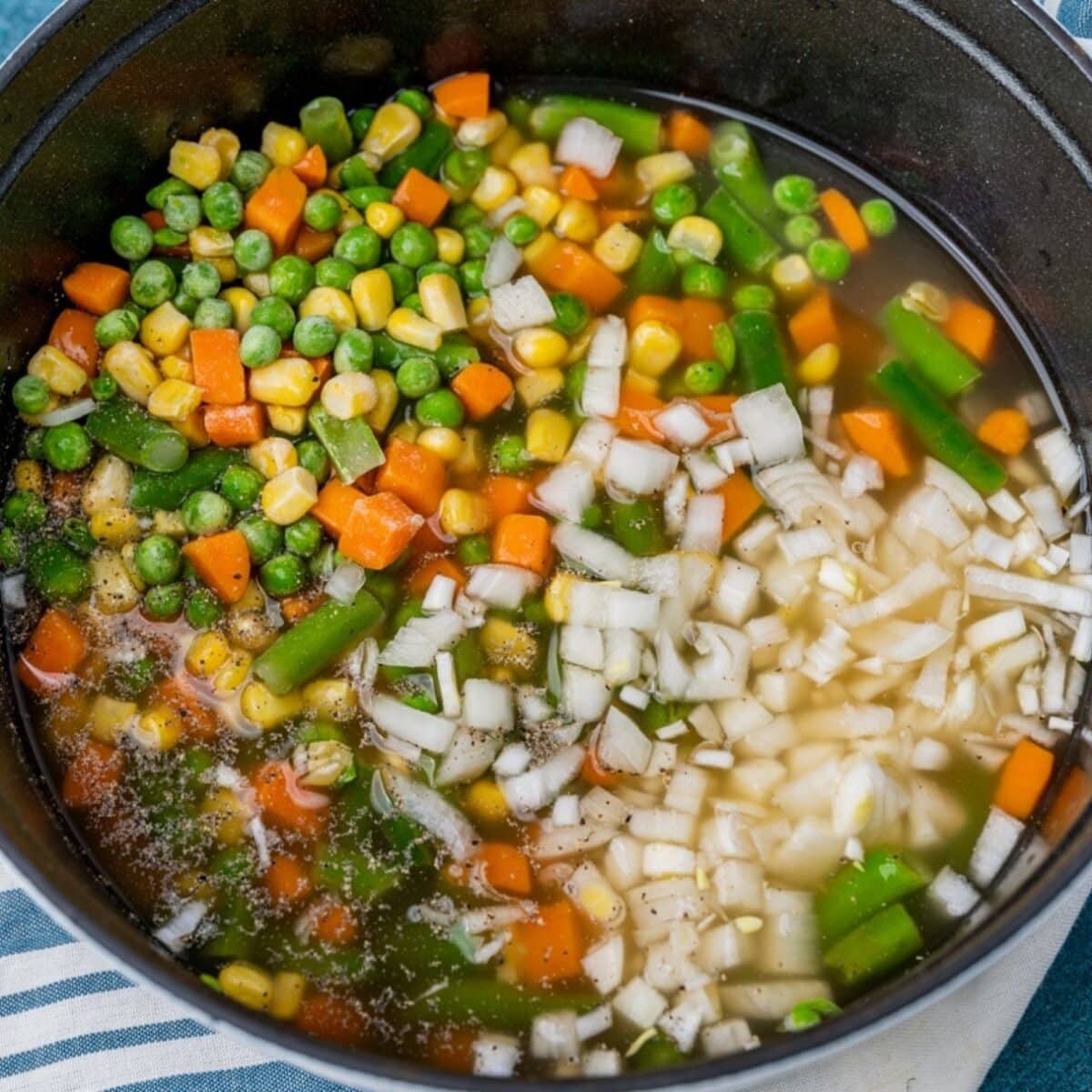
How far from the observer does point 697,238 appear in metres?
3.40

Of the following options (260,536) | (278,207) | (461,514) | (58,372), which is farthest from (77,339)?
(461,514)

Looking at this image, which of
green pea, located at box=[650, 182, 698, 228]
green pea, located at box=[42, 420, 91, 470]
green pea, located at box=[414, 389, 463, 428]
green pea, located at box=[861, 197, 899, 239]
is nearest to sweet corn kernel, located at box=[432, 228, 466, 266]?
green pea, located at box=[414, 389, 463, 428]

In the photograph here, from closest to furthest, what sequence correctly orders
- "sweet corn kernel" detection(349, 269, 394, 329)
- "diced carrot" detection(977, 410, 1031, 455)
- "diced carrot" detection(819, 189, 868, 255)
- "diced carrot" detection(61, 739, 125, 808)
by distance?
"diced carrot" detection(61, 739, 125, 808) < "sweet corn kernel" detection(349, 269, 394, 329) < "diced carrot" detection(977, 410, 1031, 455) < "diced carrot" detection(819, 189, 868, 255)

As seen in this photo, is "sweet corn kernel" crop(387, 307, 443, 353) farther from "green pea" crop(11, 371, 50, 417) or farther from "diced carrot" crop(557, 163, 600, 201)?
"green pea" crop(11, 371, 50, 417)

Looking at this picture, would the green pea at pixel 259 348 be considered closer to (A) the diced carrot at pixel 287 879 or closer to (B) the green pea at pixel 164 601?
(B) the green pea at pixel 164 601

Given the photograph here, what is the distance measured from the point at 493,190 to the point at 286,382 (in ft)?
2.50

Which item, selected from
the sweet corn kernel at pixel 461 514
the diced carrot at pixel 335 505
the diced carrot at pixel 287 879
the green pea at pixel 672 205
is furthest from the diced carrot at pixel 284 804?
the green pea at pixel 672 205

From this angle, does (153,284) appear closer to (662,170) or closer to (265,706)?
(265,706)

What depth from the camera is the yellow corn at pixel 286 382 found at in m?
3.11

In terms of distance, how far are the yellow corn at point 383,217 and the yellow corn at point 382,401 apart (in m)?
0.37

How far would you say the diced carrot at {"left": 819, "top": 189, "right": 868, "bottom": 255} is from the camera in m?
3.56

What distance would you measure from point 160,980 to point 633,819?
3.32 feet

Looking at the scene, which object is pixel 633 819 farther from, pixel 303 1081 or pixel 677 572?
pixel 303 1081

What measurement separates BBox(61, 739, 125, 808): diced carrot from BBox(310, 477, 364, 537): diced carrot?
25.4 inches
